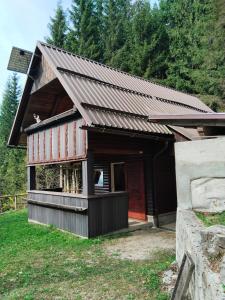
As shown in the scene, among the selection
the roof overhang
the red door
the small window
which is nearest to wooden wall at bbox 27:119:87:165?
the roof overhang

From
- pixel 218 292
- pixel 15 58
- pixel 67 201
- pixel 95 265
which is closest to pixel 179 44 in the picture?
pixel 15 58

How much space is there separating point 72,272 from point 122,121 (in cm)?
451

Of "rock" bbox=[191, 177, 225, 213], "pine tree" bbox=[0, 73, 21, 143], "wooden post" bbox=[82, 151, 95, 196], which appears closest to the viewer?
"rock" bbox=[191, 177, 225, 213]

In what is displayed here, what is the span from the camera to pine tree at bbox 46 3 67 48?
29609 mm

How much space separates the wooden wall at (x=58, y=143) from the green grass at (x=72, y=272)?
8.46 feet

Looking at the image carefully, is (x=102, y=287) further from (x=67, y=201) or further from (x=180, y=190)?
(x=67, y=201)

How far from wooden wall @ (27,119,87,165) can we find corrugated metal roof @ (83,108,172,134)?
0.65 meters

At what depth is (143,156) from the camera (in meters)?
10.6

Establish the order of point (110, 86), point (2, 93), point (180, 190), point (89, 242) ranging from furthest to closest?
point (2, 93) < point (110, 86) < point (89, 242) < point (180, 190)

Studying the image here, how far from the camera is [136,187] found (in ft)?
37.0

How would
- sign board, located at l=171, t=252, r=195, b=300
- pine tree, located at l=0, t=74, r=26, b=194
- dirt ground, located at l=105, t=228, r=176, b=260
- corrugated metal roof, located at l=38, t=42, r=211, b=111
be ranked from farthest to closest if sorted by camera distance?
pine tree, located at l=0, t=74, r=26, b=194, corrugated metal roof, located at l=38, t=42, r=211, b=111, dirt ground, located at l=105, t=228, r=176, b=260, sign board, located at l=171, t=252, r=195, b=300

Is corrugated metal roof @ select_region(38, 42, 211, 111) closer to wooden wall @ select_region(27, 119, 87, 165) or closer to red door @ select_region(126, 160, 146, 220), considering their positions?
wooden wall @ select_region(27, 119, 87, 165)

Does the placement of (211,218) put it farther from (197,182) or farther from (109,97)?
(109,97)

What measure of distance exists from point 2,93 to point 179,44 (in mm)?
24916
